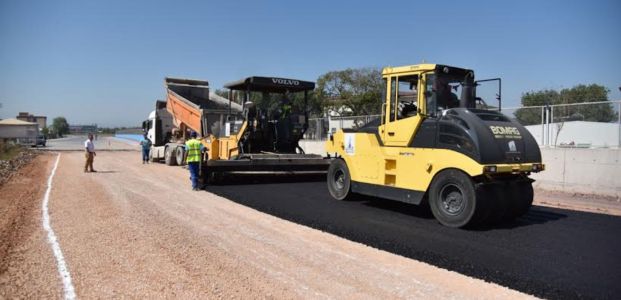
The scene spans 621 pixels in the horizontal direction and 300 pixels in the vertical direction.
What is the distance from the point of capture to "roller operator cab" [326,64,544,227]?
643 cm

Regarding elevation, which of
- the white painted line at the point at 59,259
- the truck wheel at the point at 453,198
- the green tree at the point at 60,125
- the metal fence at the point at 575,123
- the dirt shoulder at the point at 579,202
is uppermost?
the green tree at the point at 60,125

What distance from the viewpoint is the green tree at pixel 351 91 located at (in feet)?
107

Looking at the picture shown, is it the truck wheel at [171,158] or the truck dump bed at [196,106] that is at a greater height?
the truck dump bed at [196,106]

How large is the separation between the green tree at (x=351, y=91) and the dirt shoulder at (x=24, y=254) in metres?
25.3

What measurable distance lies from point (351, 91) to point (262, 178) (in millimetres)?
21977

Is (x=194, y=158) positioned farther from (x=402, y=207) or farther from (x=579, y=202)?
(x=579, y=202)

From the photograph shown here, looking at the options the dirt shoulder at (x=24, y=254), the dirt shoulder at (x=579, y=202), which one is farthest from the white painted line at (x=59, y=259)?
the dirt shoulder at (x=579, y=202)

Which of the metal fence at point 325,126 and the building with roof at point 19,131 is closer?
the metal fence at point 325,126

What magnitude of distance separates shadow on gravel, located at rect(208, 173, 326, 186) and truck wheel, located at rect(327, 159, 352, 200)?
134 inches

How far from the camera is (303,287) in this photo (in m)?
4.32

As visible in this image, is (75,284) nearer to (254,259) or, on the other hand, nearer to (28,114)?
(254,259)

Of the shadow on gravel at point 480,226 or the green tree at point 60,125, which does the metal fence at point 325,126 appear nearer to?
the shadow on gravel at point 480,226

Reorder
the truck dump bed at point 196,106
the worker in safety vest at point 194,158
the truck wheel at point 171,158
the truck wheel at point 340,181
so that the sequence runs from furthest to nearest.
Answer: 1. the truck wheel at point 171,158
2. the truck dump bed at point 196,106
3. the worker in safety vest at point 194,158
4. the truck wheel at point 340,181

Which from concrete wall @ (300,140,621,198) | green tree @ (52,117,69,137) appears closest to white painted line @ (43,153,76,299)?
concrete wall @ (300,140,621,198)
